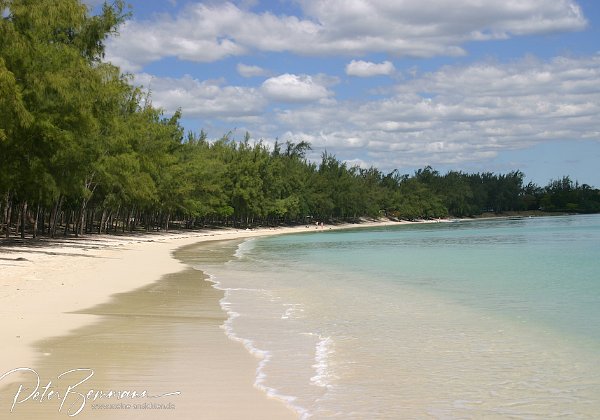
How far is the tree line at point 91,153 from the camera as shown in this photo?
2555cm

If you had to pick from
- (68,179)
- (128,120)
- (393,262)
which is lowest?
(393,262)

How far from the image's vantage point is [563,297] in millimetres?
20609

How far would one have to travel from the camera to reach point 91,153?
3803 cm

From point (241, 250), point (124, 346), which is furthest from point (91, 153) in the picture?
point (124, 346)

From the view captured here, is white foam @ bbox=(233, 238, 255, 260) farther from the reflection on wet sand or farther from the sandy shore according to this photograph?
the reflection on wet sand

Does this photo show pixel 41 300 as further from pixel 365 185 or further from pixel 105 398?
pixel 365 185

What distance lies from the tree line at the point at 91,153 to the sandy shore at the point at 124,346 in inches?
341

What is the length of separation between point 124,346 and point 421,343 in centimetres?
498

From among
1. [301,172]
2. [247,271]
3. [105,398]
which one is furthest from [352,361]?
[301,172]

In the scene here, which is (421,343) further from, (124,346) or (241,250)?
(241,250)

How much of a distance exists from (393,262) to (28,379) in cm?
2903

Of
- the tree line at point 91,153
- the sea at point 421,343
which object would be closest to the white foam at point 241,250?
the tree line at point 91,153

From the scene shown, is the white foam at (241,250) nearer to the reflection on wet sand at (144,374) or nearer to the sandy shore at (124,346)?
the sandy shore at (124,346)

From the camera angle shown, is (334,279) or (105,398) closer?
(105,398)
